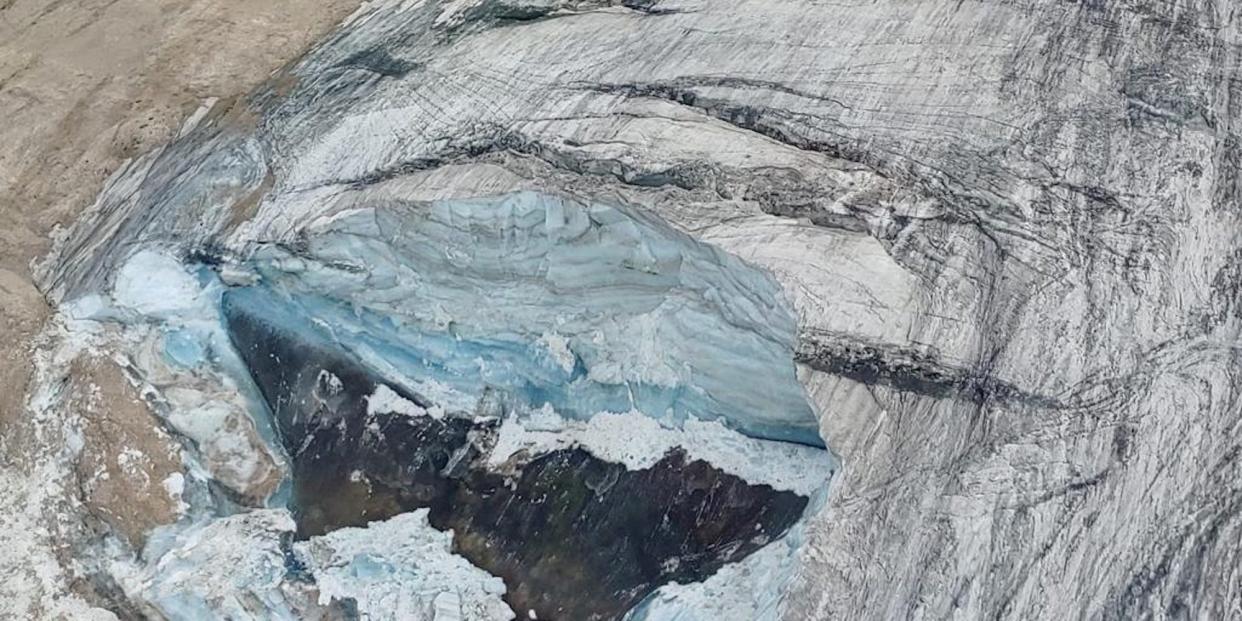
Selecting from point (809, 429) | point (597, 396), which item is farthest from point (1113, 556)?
point (597, 396)

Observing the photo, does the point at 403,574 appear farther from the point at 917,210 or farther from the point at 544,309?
the point at 917,210

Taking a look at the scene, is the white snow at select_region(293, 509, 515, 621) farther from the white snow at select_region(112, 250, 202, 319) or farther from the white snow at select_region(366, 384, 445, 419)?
the white snow at select_region(112, 250, 202, 319)

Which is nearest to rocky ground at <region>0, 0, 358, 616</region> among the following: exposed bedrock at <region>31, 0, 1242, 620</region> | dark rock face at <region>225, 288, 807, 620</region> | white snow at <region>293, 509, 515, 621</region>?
exposed bedrock at <region>31, 0, 1242, 620</region>

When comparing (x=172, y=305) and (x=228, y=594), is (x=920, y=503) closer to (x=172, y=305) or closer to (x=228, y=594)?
(x=228, y=594)

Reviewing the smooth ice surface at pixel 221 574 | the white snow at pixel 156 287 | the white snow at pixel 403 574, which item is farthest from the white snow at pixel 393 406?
the white snow at pixel 156 287

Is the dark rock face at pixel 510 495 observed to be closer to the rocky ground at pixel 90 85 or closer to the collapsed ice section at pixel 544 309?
the collapsed ice section at pixel 544 309

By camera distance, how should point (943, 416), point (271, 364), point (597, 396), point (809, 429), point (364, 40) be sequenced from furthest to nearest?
point (364, 40) → point (271, 364) → point (597, 396) → point (809, 429) → point (943, 416)
